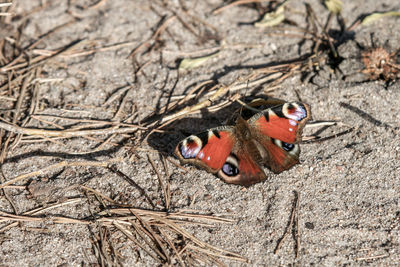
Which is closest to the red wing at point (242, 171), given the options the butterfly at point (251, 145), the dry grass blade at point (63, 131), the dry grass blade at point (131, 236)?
the butterfly at point (251, 145)

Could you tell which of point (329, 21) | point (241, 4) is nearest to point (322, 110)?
point (329, 21)

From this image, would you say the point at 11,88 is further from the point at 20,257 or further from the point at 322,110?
the point at 322,110

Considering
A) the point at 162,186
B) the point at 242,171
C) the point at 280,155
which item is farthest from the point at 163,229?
the point at 280,155

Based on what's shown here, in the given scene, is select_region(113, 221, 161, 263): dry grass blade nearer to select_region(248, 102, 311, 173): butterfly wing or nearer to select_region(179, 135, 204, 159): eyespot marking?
select_region(179, 135, 204, 159): eyespot marking

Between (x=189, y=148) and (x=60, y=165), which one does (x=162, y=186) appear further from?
(x=60, y=165)

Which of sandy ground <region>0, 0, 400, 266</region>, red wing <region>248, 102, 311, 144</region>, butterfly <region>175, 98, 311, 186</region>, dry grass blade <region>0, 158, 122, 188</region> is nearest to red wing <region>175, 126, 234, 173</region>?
butterfly <region>175, 98, 311, 186</region>
